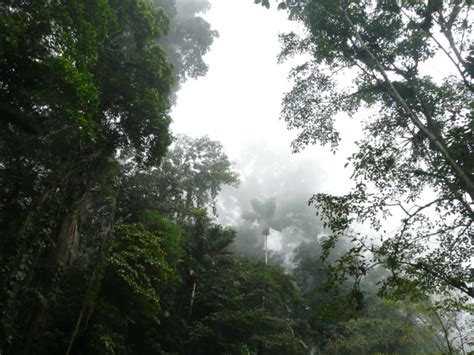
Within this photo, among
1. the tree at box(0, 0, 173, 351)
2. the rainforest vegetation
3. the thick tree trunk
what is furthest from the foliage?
the thick tree trunk

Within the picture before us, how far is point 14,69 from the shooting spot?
5.63 meters

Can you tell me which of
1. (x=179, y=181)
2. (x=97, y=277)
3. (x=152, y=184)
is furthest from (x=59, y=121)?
(x=179, y=181)

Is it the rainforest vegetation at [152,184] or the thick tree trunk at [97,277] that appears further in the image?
the thick tree trunk at [97,277]

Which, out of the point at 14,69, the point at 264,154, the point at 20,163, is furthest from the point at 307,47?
the point at 264,154

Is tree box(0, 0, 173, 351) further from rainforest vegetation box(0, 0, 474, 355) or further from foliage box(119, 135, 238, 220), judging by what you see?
foliage box(119, 135, 238, 220)

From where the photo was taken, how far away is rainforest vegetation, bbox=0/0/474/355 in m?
5.10

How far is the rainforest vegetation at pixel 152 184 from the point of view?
5102 mm

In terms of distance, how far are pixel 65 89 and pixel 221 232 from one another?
380 inches

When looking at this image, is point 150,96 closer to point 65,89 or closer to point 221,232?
point 65,89

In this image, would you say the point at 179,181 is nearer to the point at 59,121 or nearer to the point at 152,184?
the point at 152,184

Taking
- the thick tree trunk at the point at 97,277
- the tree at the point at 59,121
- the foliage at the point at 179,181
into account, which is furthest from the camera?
the foliage at the point at 179,181

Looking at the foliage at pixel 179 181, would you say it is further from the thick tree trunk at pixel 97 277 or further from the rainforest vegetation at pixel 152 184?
the thick tree trunk at pixel 97 277

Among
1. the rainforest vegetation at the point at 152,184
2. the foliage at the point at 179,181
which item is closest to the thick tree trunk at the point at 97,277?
the rainforest vegetation at the point at 152,184

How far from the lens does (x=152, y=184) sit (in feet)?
44.2
